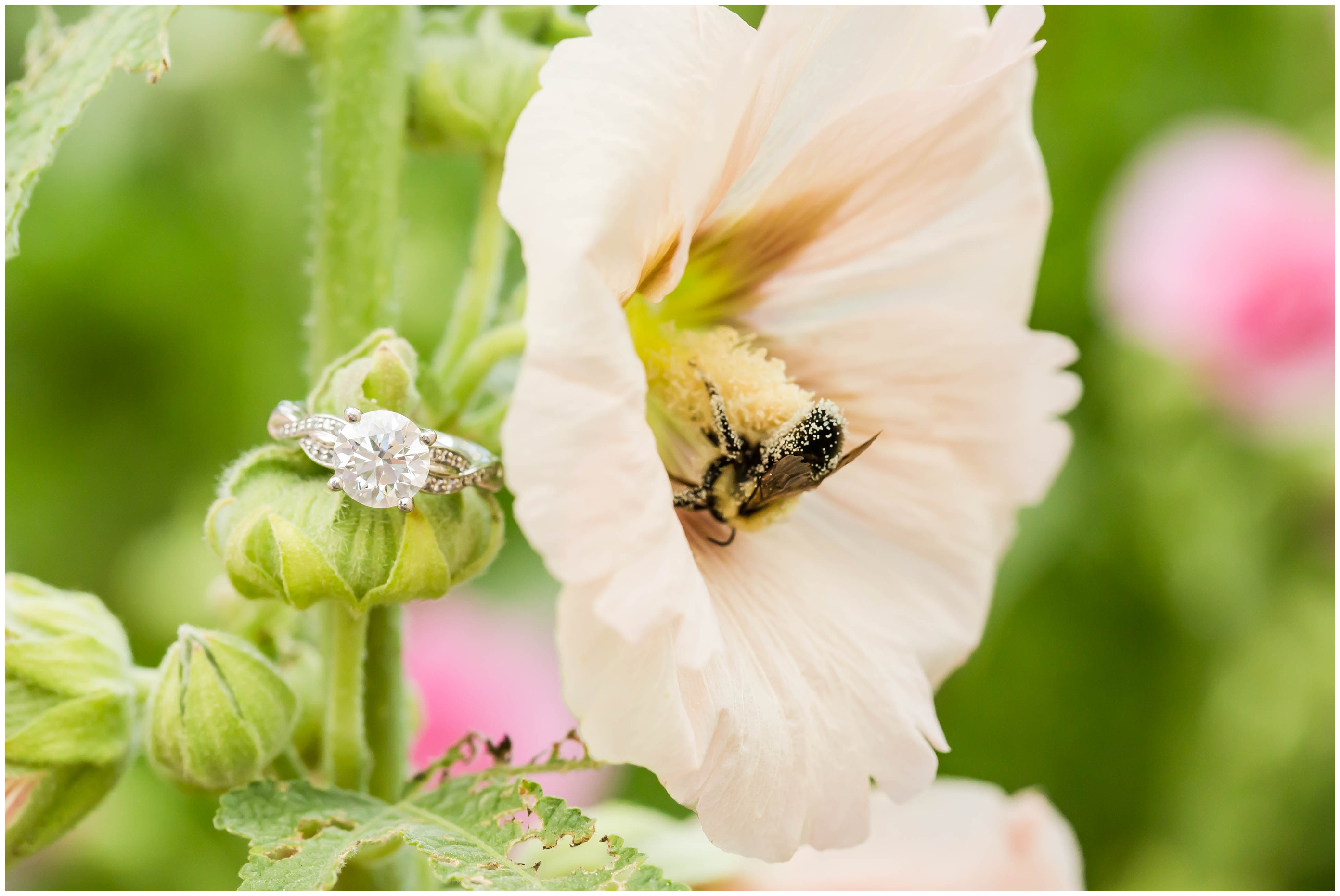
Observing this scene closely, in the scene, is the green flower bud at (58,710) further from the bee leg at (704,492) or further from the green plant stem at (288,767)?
the bee leg at (704,492)

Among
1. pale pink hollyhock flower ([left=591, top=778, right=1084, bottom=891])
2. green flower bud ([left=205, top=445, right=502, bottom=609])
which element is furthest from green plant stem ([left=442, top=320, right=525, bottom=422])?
pale pink hollyhock flower ([left=591, top=778, right=1084, bottom=891])

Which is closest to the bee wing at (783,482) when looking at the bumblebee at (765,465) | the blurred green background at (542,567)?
the bumblebee at (765,465)

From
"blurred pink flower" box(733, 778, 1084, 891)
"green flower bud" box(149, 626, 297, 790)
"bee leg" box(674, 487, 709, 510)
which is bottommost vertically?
"blurred pink flower" box(733, 778, 1084, 891)

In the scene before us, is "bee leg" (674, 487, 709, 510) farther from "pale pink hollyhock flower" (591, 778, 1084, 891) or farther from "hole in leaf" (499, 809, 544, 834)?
"pale pink hollyhock flower" (591, 778, 1084, 891)

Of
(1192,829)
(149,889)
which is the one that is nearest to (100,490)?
(149,889)

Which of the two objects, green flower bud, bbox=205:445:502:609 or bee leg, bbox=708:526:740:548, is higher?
green flower bud, bbox=205:445:502:609

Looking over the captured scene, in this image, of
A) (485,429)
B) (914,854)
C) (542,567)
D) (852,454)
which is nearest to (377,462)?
(485,429)
